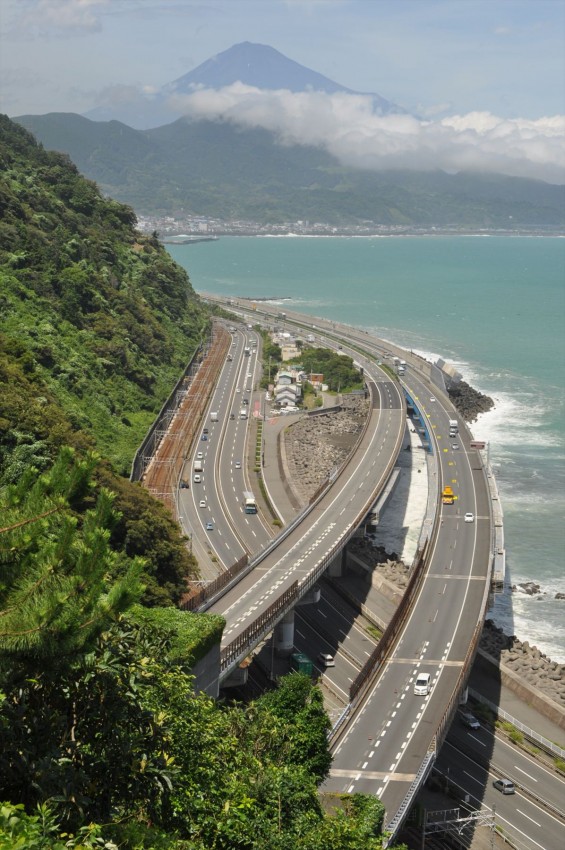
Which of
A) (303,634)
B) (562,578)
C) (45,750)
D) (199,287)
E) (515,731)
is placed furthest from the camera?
(199,287)

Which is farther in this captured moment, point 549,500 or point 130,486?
point 549,500

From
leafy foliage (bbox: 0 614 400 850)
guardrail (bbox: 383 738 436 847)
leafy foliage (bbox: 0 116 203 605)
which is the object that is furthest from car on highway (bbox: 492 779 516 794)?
leafy foliage (bbox: 0 614 400 850)

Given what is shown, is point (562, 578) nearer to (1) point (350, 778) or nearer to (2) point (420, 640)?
(2) point (420, 640)

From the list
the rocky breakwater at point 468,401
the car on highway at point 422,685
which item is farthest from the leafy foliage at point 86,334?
the rocky breakwater at point 468,401

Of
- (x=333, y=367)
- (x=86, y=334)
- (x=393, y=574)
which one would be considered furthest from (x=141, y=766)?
(x=333, y=367)

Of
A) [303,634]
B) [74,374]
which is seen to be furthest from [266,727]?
[74,374]

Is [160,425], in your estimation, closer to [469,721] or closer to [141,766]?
[469,721]
